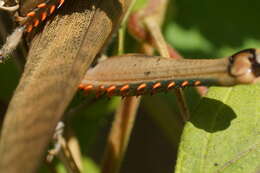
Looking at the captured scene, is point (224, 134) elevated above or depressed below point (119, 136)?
above

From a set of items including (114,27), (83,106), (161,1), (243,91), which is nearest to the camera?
(243,91)

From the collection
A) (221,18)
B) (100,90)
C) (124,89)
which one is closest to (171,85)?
(124,89)

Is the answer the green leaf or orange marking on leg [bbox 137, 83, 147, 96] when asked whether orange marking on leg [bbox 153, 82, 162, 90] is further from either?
the green leaf

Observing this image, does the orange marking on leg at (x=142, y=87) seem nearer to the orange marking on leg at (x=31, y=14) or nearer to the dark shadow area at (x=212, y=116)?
the dark shadow area at (x=212, y=116)

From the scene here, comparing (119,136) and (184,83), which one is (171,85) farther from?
(119,136)

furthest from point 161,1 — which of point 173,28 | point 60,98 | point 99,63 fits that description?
point 60,98

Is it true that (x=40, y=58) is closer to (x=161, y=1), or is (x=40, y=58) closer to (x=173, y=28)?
(x=161, y=1)

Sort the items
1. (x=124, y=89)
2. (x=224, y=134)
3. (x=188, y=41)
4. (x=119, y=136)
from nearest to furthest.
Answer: (x=224, y=134) → (x=124, y=89) → (x=119, y=136) → (x=188, y=41)
